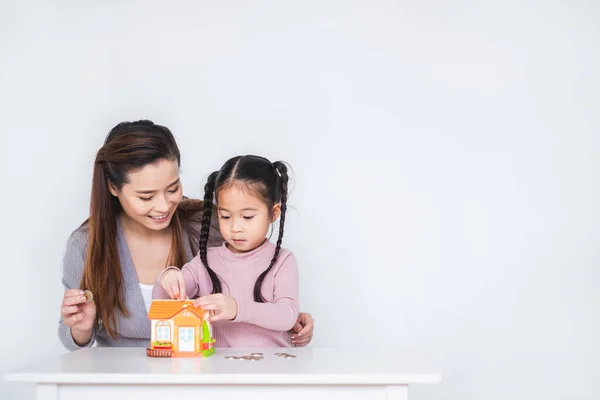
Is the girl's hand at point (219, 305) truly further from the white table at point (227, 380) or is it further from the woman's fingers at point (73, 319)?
the woman's fingers at point (73, 319)

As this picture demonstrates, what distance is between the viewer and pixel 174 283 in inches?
80.5

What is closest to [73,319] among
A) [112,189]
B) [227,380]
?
[112,189]

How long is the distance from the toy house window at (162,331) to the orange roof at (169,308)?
2 cm

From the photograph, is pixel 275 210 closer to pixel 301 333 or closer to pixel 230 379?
pixel 301 333

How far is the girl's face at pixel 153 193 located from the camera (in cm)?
228

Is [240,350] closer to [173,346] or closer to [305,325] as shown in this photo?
[173,346]

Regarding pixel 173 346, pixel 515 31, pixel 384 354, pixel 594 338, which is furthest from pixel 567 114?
pixel 173 346

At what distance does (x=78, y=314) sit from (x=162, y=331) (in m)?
0.46

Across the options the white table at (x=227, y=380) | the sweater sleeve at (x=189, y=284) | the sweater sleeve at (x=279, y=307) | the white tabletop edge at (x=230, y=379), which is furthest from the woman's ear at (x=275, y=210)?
the white tabletop edge at (x=230, y=379)

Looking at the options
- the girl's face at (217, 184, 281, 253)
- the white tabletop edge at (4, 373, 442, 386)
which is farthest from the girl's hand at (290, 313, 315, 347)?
the white tabletop edge at (4, 373, 442, 386)

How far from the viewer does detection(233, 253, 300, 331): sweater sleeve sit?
1.94 meters

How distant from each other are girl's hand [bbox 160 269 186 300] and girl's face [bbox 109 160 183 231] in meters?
0.29

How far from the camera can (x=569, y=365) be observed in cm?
340

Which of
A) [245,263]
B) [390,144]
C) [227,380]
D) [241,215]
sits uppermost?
[390,144]
